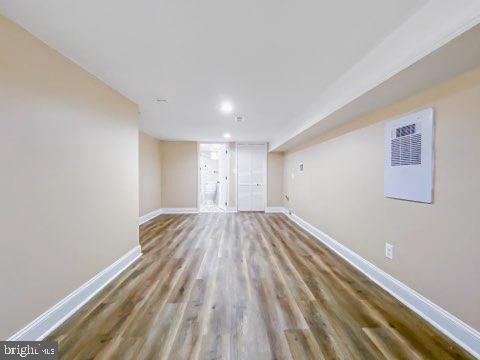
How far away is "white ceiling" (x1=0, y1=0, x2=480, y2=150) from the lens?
46.4 inches

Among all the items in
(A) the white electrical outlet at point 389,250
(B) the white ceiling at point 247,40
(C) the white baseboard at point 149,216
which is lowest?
(C) the white baseboard at point 149,216

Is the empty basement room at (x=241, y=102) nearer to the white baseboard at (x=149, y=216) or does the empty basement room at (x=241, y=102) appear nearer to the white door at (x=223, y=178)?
the white baseboard at (x=149, y=216)

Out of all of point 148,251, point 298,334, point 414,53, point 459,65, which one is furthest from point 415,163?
A: point 148,251

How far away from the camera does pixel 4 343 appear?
1.21 metres

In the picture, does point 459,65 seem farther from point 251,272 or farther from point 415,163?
point 251,272

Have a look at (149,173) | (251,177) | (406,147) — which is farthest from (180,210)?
(406,147)

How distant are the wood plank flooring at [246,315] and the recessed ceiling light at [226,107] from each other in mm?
2191

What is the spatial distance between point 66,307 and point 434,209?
308cm

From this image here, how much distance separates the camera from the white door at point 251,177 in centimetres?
615

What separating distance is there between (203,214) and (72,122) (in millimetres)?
4408

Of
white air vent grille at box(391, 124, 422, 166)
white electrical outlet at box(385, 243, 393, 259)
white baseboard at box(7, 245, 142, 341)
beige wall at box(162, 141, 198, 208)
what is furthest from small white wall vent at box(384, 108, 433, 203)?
beige wall at box(162, 141, 198, 208)

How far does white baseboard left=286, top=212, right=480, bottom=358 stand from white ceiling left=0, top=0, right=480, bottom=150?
1802mm

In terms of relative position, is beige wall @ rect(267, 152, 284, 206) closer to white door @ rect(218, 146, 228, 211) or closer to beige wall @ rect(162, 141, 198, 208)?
white door @ rect(218, 146, 228, 211)

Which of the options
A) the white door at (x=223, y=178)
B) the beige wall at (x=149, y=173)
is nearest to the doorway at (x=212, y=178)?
the white door at (x=223, y=178)
